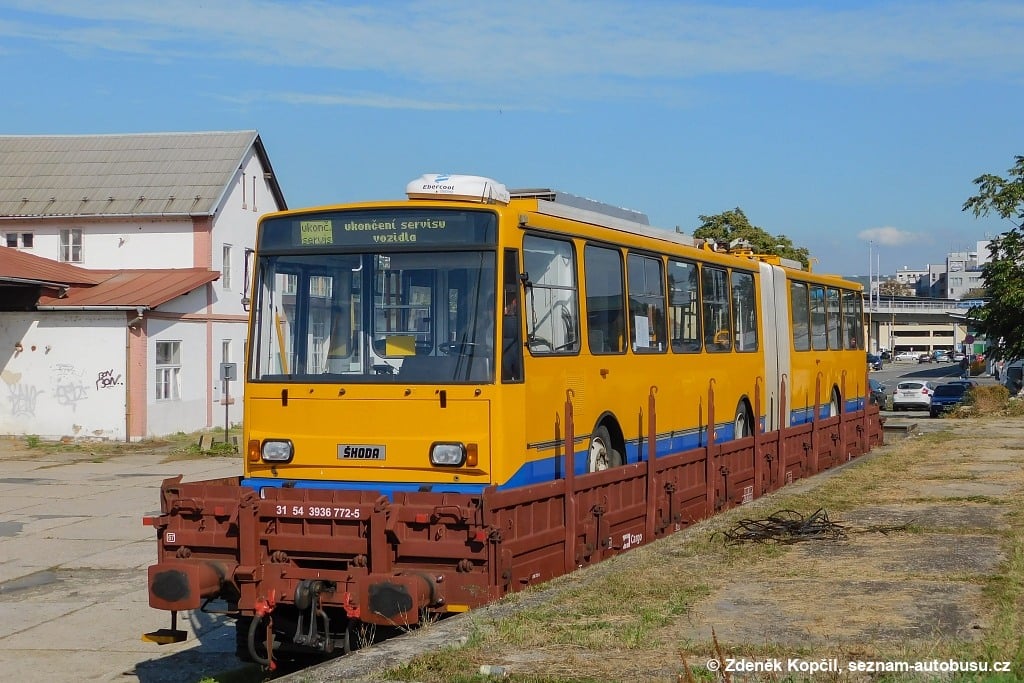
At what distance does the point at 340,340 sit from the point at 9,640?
4.62 m

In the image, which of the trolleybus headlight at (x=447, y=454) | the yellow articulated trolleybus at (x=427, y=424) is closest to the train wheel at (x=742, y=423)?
the yellow articulated trolleybus at (x=427, y=424)

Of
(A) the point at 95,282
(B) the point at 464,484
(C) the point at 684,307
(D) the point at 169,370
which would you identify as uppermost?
(A) the point at 95,282

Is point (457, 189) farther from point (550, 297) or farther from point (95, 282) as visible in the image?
point (95, 282)

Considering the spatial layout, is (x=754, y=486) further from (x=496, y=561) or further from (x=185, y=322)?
(x=185, y=322)

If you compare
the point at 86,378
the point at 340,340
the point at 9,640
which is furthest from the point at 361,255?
the point at 86,378

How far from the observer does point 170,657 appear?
11.8m

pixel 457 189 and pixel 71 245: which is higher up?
pixel 71 245

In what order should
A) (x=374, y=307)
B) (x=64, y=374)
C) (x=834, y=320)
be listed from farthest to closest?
(x=64, y=374) < (x=834, y=320) < (x=374, y=307)

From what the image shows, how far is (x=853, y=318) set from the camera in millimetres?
25375

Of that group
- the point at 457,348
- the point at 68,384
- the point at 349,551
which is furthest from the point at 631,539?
the point at 68,384

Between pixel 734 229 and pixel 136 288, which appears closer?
pixel 136 288

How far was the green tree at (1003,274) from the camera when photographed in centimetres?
Result: 4516

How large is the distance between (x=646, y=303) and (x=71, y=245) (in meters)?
31.2

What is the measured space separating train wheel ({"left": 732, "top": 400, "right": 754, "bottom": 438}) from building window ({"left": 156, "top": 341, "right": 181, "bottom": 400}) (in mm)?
21560
